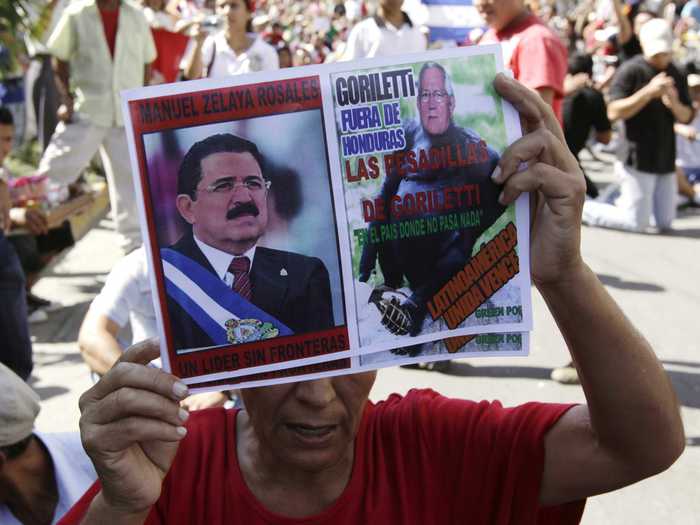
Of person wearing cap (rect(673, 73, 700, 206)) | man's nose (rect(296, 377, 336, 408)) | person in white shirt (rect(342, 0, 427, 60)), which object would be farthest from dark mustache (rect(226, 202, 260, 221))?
person wearing cap (rect(673, 73, 700, 206))

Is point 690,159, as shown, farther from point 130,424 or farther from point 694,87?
point 130,424

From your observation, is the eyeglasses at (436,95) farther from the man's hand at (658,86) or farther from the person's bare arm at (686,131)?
the person's bare arm at (686,131)

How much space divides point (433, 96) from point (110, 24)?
550 centimetres

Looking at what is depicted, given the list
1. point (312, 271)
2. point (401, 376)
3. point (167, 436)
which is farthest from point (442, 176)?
point (401, 376)

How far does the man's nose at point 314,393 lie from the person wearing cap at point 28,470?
0.95 m

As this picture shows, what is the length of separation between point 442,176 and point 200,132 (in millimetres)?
355

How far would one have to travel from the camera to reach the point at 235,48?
21.9 ft

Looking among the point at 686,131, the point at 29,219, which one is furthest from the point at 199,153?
the point at 686,131

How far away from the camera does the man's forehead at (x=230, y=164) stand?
4.18 feet

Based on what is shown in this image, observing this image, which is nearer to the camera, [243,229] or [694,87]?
[243,229]

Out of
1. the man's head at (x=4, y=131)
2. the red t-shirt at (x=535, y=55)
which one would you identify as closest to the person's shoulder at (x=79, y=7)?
the man's head at (x=4, y=131)

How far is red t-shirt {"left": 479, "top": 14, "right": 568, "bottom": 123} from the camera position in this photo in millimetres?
3996

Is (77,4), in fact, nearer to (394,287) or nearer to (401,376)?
(401,376)

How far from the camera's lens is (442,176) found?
1.35 meters
